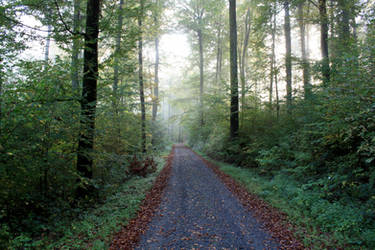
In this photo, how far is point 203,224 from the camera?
4.49 m

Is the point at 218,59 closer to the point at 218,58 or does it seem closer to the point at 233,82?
the point at 218,58

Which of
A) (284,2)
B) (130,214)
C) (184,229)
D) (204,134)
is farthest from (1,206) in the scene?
(204,134)

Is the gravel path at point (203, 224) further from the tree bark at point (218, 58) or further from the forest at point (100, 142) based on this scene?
the tree bark at point (218, 58)

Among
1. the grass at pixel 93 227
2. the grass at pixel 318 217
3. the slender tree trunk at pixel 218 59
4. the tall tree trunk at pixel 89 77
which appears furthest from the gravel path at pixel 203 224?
the slender tree trunk at pixel 218 59

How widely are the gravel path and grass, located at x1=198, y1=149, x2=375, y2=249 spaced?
0.92 metres

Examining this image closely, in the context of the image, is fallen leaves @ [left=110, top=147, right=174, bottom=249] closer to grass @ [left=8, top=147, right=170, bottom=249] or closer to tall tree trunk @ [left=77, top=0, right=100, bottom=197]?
grass @ [left=8, top=147, right=170, bottom=249]

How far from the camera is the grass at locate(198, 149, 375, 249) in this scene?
11.4ft

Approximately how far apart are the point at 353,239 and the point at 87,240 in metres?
5.11

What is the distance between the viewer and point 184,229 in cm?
430

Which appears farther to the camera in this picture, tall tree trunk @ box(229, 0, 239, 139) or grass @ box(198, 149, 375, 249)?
tall tree trunk @ box(229, 0, 239, 139)

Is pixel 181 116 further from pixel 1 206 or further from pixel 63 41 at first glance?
pixel 1 206

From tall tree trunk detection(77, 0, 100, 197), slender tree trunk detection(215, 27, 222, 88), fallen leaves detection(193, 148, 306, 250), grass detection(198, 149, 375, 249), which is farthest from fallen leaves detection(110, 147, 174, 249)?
slender tree trunk detection(215, 27, 222, 88)

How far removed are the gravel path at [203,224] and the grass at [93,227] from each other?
2.52ft

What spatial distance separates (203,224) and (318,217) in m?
2.66
